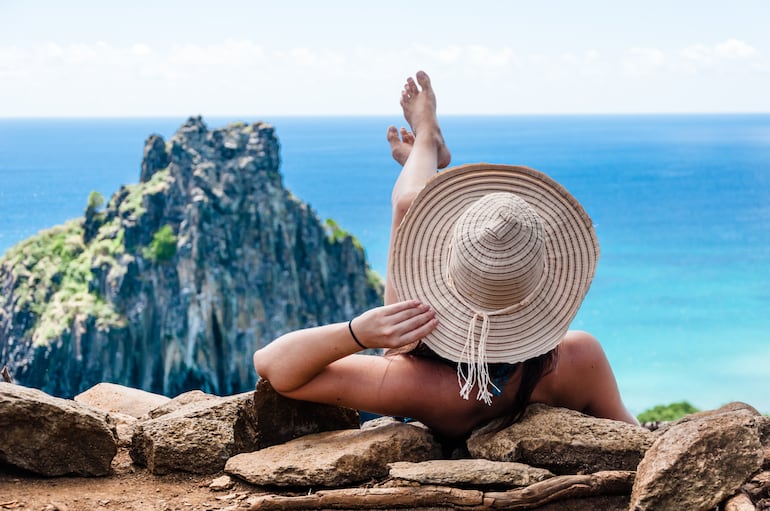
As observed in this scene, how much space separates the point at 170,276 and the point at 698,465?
5518cm

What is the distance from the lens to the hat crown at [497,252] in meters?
3.12

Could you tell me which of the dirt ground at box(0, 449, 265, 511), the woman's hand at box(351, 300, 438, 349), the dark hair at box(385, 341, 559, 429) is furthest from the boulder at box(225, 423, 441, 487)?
the woman's hand at box(351, 300, 438, 349)

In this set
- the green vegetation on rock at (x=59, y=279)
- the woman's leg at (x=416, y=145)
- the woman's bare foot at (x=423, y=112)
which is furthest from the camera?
the green vegetation on rock at (x=59, y=279)

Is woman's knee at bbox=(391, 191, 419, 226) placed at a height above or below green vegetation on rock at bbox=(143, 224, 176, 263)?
below

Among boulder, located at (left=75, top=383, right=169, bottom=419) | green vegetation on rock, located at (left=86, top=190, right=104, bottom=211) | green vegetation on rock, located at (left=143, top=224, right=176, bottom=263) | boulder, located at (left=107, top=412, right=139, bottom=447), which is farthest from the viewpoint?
green vegetation on rock, located at (left=86, top=190, right=104, bottom=211)

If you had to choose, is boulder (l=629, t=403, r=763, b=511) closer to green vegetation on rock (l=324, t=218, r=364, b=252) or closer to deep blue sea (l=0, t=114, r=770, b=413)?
green vegetation on rock (l=324, t=218, r=364, b=252)

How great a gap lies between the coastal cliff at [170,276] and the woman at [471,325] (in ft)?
165

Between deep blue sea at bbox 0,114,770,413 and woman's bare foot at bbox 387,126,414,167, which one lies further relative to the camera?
deep blue sea at bbox 0,114,770,413

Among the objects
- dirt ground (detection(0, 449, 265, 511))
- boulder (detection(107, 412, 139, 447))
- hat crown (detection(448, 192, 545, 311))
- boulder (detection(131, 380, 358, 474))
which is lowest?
dirt ground (detection(0, 449, 265, 511))

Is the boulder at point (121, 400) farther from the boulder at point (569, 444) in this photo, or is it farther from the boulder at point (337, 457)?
the boulder at point (569, 444)

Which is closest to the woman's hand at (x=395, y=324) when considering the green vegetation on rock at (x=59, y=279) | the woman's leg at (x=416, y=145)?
the woman's leg at (x=416, y=145)

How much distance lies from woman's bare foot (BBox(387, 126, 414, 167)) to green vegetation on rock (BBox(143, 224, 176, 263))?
5118 centimetres

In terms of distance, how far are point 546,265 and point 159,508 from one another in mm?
1674

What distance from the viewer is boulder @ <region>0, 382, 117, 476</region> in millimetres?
3402
